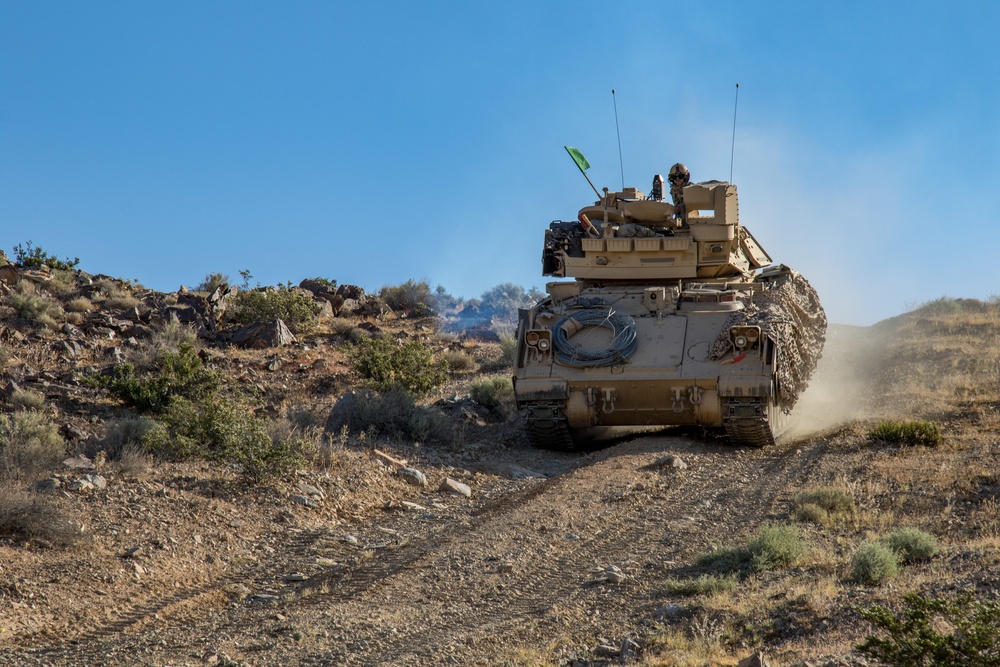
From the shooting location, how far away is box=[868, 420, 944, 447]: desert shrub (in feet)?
38.9

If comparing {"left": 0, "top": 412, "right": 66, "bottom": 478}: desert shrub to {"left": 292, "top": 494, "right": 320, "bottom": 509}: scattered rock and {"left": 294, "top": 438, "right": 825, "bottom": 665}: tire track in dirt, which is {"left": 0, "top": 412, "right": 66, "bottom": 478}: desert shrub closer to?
{"left": 292, "top": 494, "right": 320, "bottom": 509}: scattered rock

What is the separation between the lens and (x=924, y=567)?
263 inches

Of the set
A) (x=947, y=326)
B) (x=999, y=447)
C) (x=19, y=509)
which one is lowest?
(x=19, y=509)

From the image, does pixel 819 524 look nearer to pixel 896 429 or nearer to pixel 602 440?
pixel 896 429

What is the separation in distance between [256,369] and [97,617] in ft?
34.7

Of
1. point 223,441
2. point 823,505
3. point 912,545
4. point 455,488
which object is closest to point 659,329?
point 455,488

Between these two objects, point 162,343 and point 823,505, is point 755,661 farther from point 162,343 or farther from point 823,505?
point 162,343

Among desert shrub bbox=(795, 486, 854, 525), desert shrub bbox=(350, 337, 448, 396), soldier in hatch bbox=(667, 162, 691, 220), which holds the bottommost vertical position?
desert shrub bbox=(795, 486, 854, 525)

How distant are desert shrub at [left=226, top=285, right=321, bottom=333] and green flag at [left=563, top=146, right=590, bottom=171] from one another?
308 inches

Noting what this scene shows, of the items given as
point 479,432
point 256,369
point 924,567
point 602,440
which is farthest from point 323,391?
point 924,567

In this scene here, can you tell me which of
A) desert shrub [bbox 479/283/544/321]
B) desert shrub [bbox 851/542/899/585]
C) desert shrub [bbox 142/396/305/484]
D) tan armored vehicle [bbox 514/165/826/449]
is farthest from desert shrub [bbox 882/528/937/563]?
desert shrub [bbox 479/283/544/321]

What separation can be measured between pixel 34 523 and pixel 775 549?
17.5ft

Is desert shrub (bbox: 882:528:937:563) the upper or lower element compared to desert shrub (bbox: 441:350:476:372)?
lower

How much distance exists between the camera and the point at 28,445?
10266 mm
